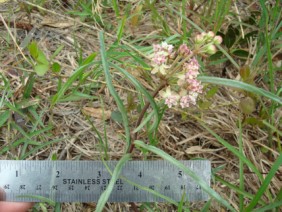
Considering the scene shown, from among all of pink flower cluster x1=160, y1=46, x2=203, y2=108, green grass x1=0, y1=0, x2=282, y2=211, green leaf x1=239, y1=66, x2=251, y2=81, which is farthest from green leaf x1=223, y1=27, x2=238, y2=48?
pink flower cluster x1=160, y1=46, x2=203, y2=108

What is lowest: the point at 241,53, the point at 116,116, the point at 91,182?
the point at 91,182

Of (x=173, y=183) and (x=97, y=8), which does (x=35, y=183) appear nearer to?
(x=173, y=183)

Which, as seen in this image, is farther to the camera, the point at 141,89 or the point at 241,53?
the point at 241,53

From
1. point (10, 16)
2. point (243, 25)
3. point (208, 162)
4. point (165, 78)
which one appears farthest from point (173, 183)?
point (10, 16)

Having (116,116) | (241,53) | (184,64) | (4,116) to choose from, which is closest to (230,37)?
(241,53)

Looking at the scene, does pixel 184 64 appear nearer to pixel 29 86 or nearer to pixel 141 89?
pixel 141 89

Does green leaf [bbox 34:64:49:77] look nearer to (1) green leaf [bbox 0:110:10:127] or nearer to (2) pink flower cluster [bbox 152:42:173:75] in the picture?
(1) green leaf [bbox 0:110:10:127]
